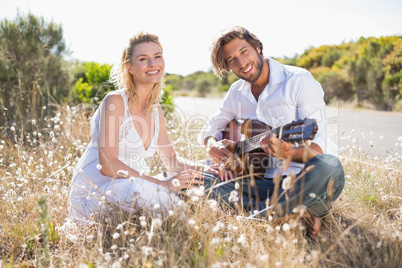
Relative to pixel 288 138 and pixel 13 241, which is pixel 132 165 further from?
pixel 288 138

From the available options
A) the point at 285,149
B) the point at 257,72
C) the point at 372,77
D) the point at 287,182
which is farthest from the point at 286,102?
the point at 372,77

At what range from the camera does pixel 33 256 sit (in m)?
2.67

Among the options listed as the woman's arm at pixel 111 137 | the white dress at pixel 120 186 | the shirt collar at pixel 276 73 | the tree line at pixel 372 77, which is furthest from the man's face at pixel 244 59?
the tree line at pixel 372 77

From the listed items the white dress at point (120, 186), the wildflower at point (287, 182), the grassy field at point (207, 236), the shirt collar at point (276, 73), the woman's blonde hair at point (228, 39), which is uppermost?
the woman's blonde hair at point (228, 39)

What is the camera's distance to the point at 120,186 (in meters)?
3.05

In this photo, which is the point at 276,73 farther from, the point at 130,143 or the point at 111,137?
the point at 111,137

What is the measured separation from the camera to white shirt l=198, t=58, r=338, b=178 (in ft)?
10.7

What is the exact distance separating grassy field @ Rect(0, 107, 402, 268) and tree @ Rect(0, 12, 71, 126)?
3.25m

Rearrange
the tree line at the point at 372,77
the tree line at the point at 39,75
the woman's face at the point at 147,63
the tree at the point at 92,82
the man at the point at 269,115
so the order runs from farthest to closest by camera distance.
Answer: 1. the tree line at the point at 372,77
2. the tree at the point at 92,82
3. the tree line at the point at 39,75
4. the woman's face at the point at 147,63
5. the man at the point at 269,115

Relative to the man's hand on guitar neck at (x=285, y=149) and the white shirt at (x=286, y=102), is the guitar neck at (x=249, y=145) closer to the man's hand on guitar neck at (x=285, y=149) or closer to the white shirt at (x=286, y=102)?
the man's hand on guitar neck at (x=285, y=149)

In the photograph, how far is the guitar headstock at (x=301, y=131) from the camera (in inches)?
102

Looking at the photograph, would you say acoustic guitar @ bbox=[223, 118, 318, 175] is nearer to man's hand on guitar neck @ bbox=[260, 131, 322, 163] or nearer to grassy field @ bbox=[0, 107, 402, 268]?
man's hand on guitar neck @ bbox=[260, 131, 322, 163]

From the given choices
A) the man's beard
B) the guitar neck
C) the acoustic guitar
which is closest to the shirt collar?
the man's beard

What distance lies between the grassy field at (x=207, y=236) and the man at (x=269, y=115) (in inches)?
11.4
